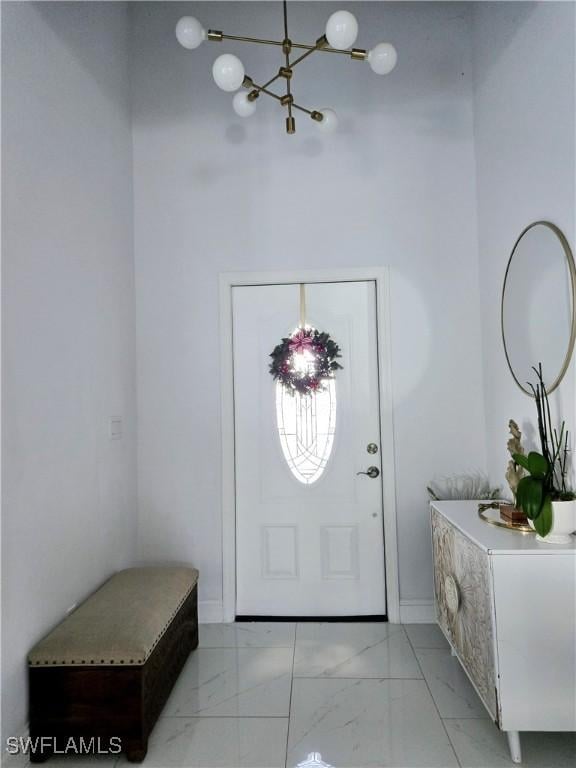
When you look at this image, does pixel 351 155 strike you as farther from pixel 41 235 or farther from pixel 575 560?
pixel 575 560

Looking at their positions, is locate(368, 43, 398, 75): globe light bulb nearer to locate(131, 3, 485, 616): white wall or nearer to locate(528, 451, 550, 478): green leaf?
locate(131, 3, 485, 616): white wall

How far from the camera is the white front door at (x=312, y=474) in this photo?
120 inches

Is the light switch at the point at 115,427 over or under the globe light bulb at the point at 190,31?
under

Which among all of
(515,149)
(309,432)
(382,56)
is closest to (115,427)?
(309,432)

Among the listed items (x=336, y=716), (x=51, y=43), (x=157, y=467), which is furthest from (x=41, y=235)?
(x=336, y=716)

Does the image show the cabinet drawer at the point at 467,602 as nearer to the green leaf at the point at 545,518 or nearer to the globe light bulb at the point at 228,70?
the green leaf at the point at 545,518

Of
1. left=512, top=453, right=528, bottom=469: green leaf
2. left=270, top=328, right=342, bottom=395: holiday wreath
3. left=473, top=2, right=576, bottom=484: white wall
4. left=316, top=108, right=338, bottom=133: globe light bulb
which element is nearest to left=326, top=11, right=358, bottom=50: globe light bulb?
left=316, top=108, right=338, bottom=133: globe light bulb

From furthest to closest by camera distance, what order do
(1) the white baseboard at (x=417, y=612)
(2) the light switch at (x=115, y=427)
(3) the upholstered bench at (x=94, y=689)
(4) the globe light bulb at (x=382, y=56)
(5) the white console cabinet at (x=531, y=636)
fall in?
(1) the white baseboard at (x=417, y=612)
(2) the light switch at (x=115, y=427)
(4) the globe light bulb at (x=382, y=56)
(3) the upholstered bench at (x=94, y=689)
(5) the white console cabinet at (x=531, y=636)

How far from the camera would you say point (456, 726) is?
1.99 metres

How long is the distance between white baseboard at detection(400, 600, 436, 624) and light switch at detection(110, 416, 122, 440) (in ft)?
6.25

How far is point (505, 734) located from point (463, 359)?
187 cm

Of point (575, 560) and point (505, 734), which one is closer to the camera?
point (575, 560)

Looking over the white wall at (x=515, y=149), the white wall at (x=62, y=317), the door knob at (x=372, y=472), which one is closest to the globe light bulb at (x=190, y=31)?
the white wall at (x=62, y=317)

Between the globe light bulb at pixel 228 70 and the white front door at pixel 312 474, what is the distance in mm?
1145
